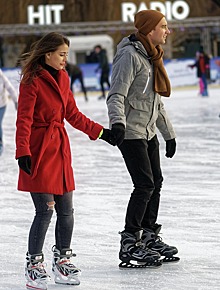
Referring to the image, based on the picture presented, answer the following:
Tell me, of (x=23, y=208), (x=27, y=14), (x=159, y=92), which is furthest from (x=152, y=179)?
(x=27, y=14)

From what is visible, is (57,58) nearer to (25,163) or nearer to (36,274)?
(25,163)

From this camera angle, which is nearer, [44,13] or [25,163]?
[25,163]

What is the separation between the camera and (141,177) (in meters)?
3.92

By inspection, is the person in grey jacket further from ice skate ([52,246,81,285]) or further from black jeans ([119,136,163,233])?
ice skate ([52,246,81,285])

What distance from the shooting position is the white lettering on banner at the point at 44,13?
32.5 m

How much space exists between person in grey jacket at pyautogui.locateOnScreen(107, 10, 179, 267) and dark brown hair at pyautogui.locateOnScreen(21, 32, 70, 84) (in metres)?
0.39

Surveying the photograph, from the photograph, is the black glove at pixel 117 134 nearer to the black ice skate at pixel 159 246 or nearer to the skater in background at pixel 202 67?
the black ice skate at pixel 159 246

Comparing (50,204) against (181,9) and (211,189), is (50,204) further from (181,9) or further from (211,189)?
(181,9)

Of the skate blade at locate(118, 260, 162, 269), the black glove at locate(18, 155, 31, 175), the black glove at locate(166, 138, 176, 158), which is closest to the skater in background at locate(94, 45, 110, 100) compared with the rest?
the black glove at locate(166, 138, 176, 158)

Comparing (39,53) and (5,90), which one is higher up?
(39,53)

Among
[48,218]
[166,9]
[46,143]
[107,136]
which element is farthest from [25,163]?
[166,9]

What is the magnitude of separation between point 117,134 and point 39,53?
1.47ft

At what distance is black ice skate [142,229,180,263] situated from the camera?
399 centimetres

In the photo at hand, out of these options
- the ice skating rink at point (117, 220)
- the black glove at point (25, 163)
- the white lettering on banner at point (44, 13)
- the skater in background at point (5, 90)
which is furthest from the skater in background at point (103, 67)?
the black glove at point (25, 163)
